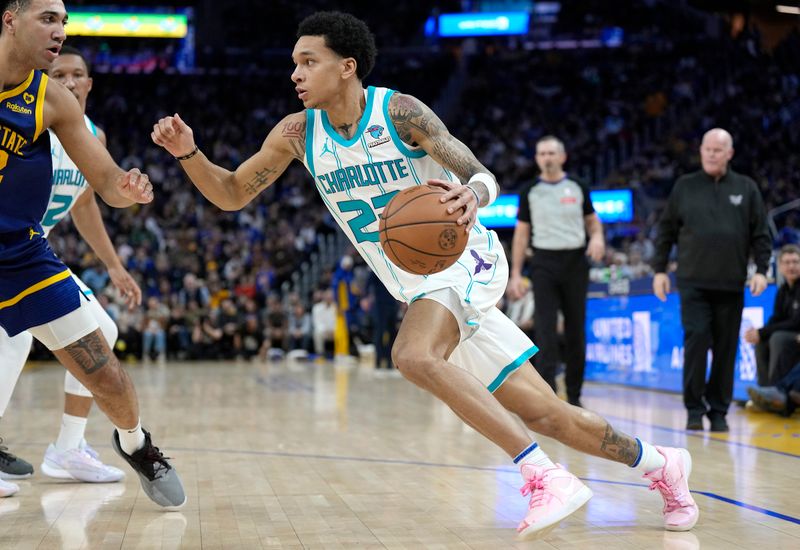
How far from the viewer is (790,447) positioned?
5727 mm

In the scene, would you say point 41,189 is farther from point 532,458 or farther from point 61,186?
point 532,458

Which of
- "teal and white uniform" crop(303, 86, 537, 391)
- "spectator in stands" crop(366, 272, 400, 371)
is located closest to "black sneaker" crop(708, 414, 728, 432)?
"teal and white uniform" crop(303, 86, 537, 391)

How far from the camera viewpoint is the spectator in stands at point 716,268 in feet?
21.0

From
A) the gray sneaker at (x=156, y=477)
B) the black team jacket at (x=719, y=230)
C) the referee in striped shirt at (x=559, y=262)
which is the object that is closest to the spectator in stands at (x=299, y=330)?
the referee in striped shirt at (x=559, y=262)

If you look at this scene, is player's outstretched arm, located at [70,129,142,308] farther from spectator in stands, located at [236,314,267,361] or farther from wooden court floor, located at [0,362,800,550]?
spectator in stands, located at [236,314,267,361]

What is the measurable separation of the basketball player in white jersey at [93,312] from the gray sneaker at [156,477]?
698 mm

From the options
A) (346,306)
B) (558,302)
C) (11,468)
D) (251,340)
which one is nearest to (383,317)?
(346,306)

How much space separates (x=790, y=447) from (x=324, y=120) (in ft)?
11.9

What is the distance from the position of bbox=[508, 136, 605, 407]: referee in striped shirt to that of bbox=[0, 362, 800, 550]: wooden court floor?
66cm

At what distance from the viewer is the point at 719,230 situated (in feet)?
21.2

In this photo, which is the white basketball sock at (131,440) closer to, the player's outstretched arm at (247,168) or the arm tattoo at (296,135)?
the player's outstretched arm at (247,168)

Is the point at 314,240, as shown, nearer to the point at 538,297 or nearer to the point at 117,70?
the point at 117,70

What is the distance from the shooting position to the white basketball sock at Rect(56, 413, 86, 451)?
466cm

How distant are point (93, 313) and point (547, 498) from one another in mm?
2441
